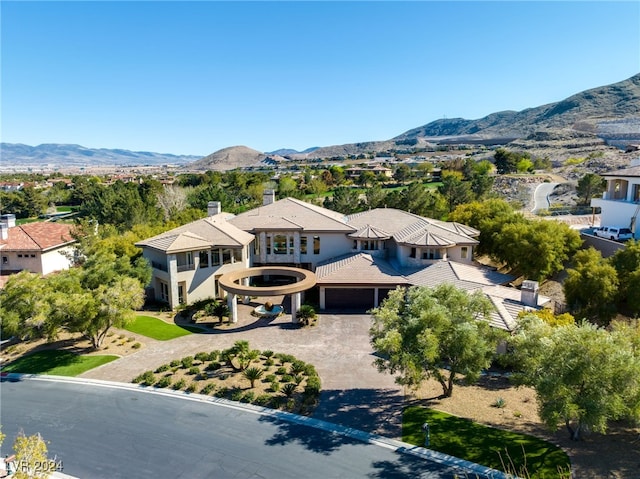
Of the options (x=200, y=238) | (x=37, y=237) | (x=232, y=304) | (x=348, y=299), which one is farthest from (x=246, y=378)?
(x=37, y=237)

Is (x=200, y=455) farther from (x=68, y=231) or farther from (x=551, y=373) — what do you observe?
(x=68, y=231)

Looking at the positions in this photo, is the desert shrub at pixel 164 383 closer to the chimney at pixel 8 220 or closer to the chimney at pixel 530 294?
the chimney at pixel 530 294

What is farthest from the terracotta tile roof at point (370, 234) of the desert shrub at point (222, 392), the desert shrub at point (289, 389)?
the desert shrub at point (222, 392)

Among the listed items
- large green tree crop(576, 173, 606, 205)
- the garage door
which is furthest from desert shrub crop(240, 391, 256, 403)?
large green tree crop(576, 173, 606, 205)

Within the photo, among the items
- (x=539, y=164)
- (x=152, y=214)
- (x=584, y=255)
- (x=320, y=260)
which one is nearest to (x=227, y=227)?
(x=320, y=260)

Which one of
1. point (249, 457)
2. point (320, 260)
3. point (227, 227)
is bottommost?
point (249, 457)

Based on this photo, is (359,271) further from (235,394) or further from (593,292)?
(593,292)
